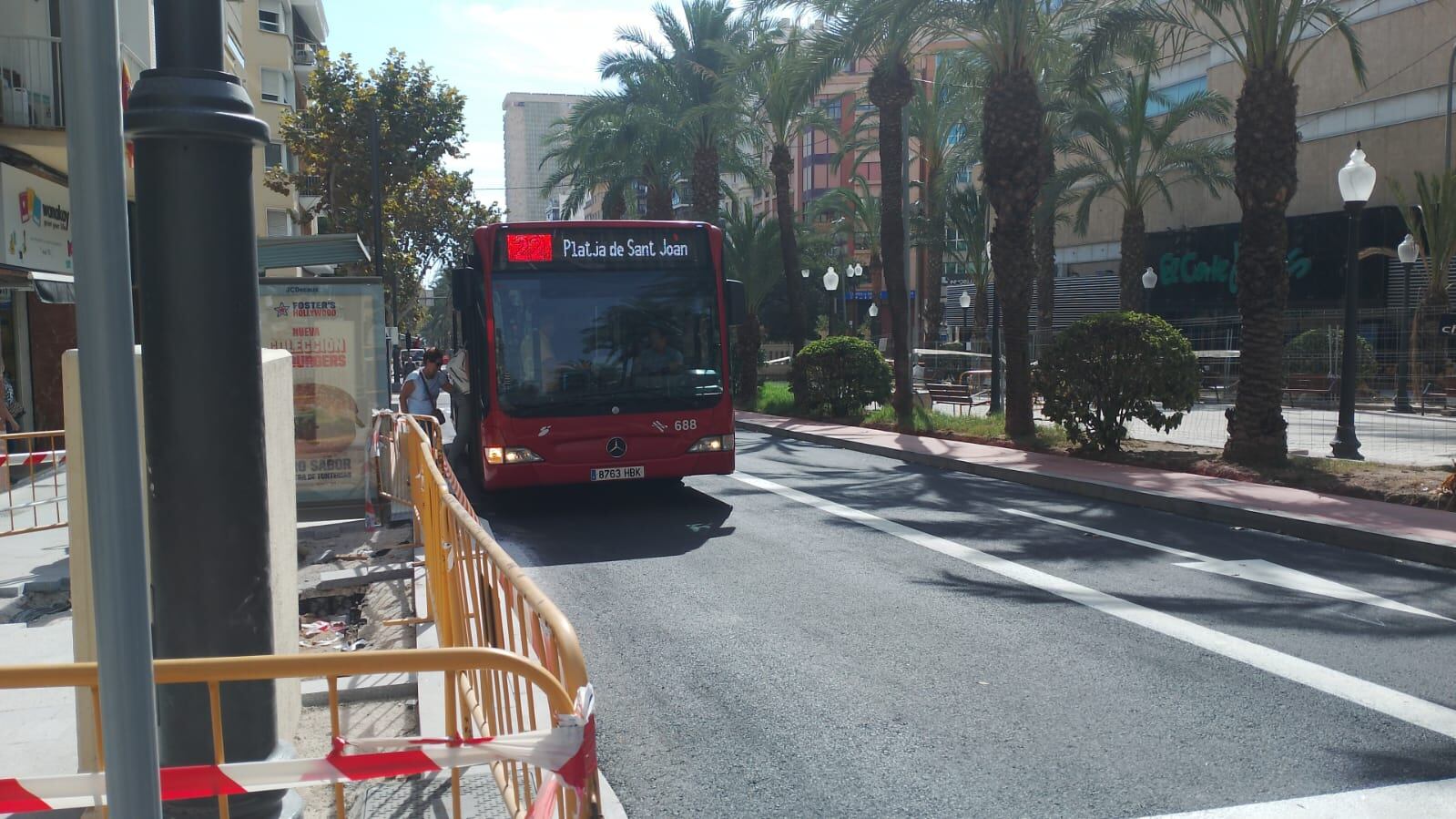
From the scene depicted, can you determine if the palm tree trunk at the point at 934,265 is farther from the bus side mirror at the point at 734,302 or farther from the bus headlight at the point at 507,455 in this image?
the bus headlight at the point at 507,455

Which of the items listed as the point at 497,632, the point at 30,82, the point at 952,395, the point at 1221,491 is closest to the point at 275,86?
the point at 952,395

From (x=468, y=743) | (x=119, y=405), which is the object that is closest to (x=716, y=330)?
(x=468, y=743)

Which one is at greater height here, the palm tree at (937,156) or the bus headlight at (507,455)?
the palm tree at (937,156)

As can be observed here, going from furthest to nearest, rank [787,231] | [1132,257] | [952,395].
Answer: [1132,257], [787,231], [952,395]

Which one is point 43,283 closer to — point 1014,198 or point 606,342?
point 606,342

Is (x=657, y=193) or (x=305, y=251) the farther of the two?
(x=657, y=193)

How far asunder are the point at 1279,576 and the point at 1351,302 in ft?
24.8

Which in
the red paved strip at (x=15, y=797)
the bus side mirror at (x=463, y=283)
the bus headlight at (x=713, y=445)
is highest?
the bus side mirror at (x=463, y=283)

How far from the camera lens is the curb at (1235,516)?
29.3 feet

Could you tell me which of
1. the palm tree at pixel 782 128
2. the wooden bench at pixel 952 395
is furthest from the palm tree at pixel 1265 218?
the palm tree at pixel 782 128

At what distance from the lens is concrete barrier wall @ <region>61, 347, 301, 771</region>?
390 cm

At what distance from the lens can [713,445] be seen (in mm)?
11680

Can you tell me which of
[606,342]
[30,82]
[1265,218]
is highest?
[30,82]

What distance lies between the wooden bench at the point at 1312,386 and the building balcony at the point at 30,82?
22.0 meters
